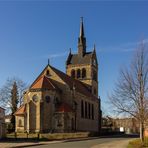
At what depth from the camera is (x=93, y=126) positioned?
79.5m

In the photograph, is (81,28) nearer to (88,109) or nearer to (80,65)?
(80,65)

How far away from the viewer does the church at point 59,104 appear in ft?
199

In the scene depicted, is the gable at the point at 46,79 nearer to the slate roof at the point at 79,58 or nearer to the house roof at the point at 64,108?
the house roof at the point at 64,108

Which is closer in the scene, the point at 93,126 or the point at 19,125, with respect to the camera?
the point at 19,125

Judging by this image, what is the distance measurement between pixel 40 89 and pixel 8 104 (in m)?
17.4

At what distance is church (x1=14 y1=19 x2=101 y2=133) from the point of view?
60.6 m

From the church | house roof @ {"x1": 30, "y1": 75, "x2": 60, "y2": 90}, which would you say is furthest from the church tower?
house roof @ {"x1": 30, "y1": 75, "x2": 60, "y2": 90}

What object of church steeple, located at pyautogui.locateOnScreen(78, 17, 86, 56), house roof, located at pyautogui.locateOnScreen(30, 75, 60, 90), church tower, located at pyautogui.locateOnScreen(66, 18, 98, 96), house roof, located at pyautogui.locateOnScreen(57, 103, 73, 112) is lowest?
house roof, located at pyautogui.locateOnScreen(57, 103, 73, 112)

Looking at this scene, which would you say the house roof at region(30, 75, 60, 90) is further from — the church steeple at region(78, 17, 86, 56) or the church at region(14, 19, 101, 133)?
the church steeple at region(78, 17, 86, 56)

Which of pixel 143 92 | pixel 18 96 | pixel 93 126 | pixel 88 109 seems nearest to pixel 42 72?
pixel 18 96

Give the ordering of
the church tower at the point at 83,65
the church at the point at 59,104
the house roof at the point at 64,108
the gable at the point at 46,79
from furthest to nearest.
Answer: the church tower at the point at 83,65 → the gable at the point at 46,79 → the house roof at the point at 64,108 → the church at the point at 59,104

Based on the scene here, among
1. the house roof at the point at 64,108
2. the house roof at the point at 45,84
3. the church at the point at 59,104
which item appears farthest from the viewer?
the house roof at the point at 45,84

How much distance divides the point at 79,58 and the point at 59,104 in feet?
76.2

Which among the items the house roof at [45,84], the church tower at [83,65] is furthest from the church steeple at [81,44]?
the house roof at [45,84]
